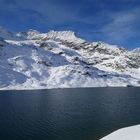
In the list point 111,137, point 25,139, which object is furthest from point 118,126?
point 25,139

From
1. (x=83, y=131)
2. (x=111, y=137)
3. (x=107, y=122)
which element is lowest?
Answer: (x=111, y=137)

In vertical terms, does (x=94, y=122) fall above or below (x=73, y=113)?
below

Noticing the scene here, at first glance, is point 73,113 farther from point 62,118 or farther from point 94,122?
point 94,122

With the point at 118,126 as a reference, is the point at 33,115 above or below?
above

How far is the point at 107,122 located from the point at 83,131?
20200 mm

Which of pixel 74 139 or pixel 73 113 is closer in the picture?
Answer: pixel 74 139

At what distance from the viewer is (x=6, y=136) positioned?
309 ft

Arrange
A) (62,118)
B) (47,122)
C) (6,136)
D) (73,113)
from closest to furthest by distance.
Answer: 1. (6,136)
2. (47,122)
3. (62,118)
4. (73,113)

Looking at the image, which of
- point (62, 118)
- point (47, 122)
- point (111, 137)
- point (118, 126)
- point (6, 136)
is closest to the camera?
point (111, 137)

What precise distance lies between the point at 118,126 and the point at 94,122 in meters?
12.1

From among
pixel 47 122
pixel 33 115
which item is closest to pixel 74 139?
pixel 47 122

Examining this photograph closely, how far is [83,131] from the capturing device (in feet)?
329

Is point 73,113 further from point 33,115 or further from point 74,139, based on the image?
point 74,139

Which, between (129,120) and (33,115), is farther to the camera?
(33,115)
